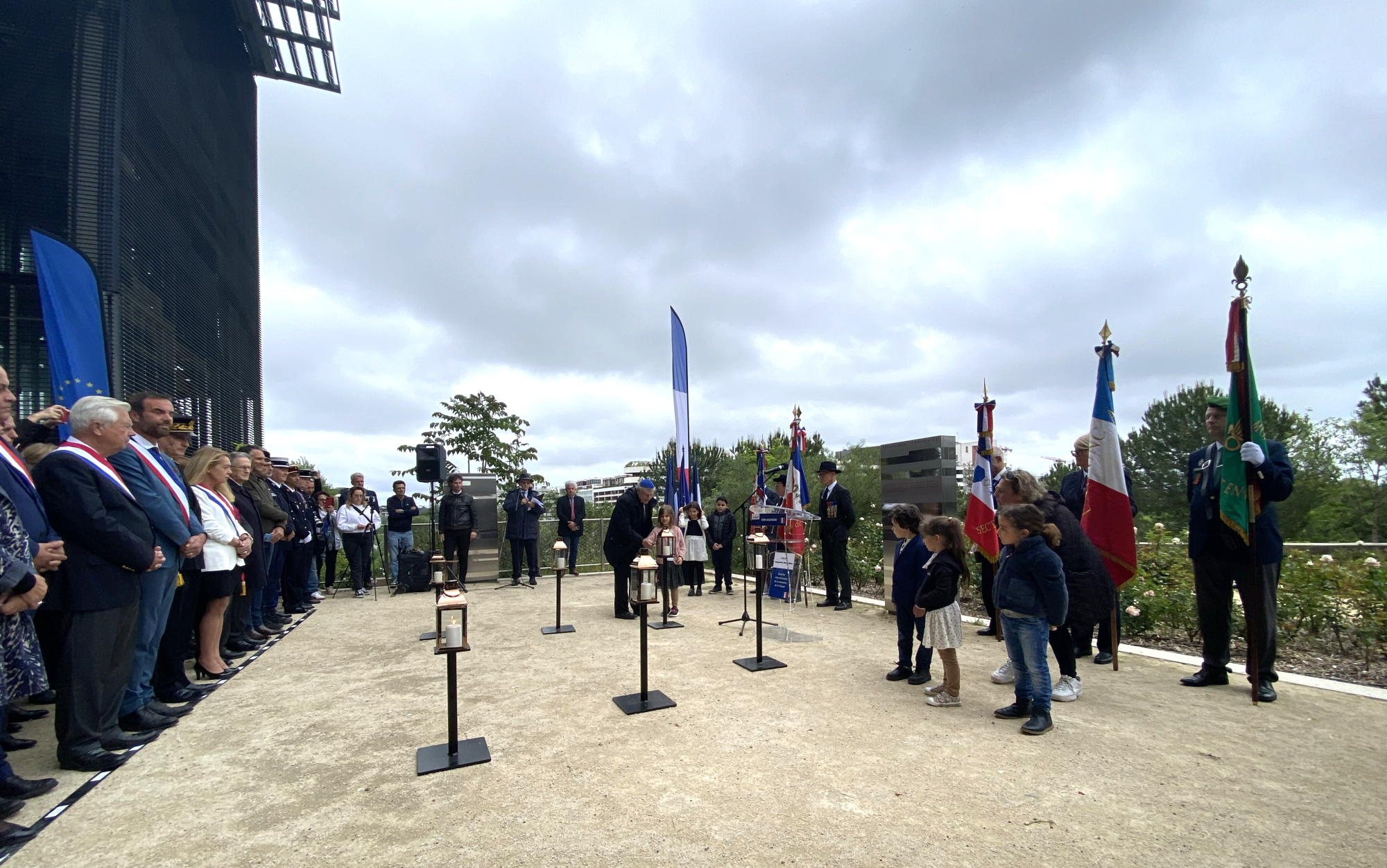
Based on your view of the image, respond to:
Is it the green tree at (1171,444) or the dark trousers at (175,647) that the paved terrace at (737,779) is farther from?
the green tree at (1171,444)

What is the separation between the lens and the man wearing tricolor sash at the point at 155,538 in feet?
13.0

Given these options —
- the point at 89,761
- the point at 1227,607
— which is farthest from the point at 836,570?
the point at 89,761

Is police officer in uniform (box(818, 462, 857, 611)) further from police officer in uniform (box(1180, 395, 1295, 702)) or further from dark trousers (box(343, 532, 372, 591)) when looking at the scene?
dark trousers (box(343, 532, 372, 591))

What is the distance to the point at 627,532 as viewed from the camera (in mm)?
7887

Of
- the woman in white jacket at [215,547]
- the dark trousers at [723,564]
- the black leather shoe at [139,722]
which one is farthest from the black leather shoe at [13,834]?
the dark trousers at [723,564]

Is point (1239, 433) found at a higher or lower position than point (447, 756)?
higher

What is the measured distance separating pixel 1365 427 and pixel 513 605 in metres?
36.3

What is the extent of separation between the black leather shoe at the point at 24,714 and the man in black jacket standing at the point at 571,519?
8377 mm

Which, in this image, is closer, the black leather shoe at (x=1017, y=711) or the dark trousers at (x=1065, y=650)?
the black leather shoe at (x=1017, y=711)

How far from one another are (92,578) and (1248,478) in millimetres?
7355

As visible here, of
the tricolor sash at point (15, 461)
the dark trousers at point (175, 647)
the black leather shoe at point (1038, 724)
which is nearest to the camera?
the tricolor sash at point (15, 461)

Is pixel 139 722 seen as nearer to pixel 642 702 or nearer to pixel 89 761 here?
pixel 89 761

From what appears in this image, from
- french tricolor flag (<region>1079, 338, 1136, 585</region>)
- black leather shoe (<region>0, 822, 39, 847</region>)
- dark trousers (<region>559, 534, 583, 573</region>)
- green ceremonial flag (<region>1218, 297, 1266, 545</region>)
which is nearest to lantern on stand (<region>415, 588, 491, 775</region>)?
black leather shoe (<region>0, 822, 39, 847</region>)

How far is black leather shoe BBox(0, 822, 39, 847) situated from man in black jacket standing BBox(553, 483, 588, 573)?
9808 mm
